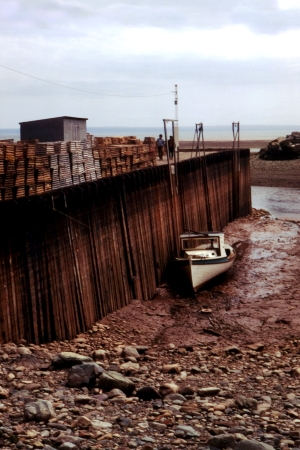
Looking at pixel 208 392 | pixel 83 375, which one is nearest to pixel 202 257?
pixel 208 392

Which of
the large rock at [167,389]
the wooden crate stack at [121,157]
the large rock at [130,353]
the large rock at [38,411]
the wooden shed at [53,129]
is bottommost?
the large rock at [130,353]

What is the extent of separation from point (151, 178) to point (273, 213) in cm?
2665

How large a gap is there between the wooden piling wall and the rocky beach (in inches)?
21.6

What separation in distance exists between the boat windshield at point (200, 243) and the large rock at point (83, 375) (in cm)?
1515

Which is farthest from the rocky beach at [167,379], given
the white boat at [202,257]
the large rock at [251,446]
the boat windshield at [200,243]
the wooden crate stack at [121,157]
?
the wooden crate stack at [121,157]

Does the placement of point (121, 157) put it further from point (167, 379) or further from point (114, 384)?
point (114, 384)

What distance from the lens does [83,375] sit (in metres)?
13.3

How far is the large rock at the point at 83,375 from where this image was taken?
13.1 meters

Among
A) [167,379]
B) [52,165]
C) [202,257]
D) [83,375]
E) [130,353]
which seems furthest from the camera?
[202,257]

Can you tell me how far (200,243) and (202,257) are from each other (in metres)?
2.61

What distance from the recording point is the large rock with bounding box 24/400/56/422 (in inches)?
433

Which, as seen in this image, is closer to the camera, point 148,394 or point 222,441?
point 222,441

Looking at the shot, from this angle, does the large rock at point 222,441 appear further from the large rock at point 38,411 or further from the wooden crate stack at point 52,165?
the wooden crate stack at point 52,165

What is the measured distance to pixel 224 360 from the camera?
56.6ft
